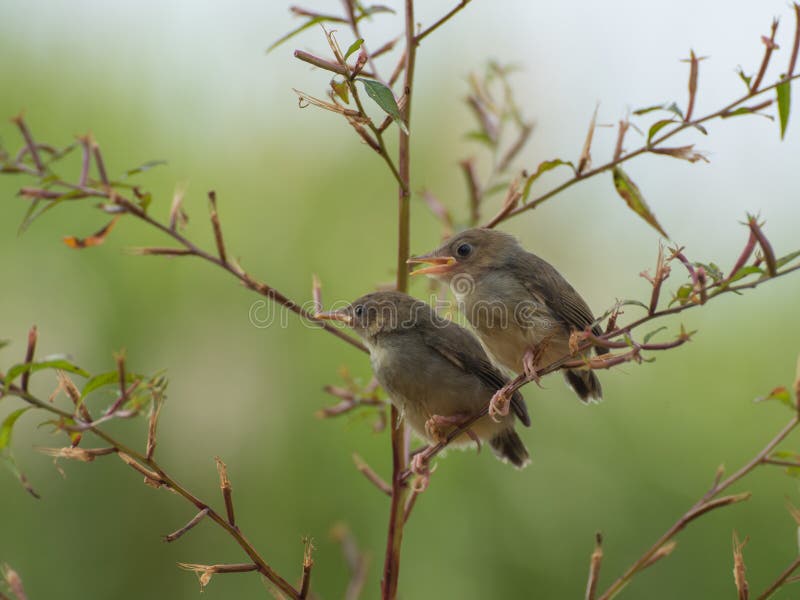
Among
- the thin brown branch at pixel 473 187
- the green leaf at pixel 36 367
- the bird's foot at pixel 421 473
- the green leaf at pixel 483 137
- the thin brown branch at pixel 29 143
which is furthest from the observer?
the green leaf at pixel 483 137

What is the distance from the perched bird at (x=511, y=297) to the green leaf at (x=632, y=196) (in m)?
1.17

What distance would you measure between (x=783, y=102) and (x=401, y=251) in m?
0.88

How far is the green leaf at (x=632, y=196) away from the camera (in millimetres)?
1785

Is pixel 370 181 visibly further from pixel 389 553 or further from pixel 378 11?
pixel 389 553

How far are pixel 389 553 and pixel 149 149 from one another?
165 inches

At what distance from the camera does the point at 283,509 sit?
16.1ft

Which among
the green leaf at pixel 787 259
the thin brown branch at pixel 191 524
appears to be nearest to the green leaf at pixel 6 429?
the thin brown branch at pixel 191 524

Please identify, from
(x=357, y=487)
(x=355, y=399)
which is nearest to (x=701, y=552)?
(x=357, y=487)

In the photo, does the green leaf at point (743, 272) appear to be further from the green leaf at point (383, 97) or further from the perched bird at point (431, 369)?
the perched bird at point (431, 369)

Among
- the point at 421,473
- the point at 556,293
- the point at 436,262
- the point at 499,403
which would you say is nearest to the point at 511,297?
the point at 556,293

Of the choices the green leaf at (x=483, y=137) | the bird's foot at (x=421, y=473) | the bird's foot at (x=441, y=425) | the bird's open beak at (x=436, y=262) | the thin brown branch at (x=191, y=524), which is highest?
the green leaf at (x=483, y=137)

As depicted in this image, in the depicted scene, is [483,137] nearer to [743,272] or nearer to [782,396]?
[743,272]

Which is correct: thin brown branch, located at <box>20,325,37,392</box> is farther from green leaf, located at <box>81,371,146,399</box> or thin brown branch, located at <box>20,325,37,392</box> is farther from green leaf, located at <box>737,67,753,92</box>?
green leaf, located at <box>737,67,753,92</box>

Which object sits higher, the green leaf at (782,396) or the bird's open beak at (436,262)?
the bird's open beak at (436,262)
